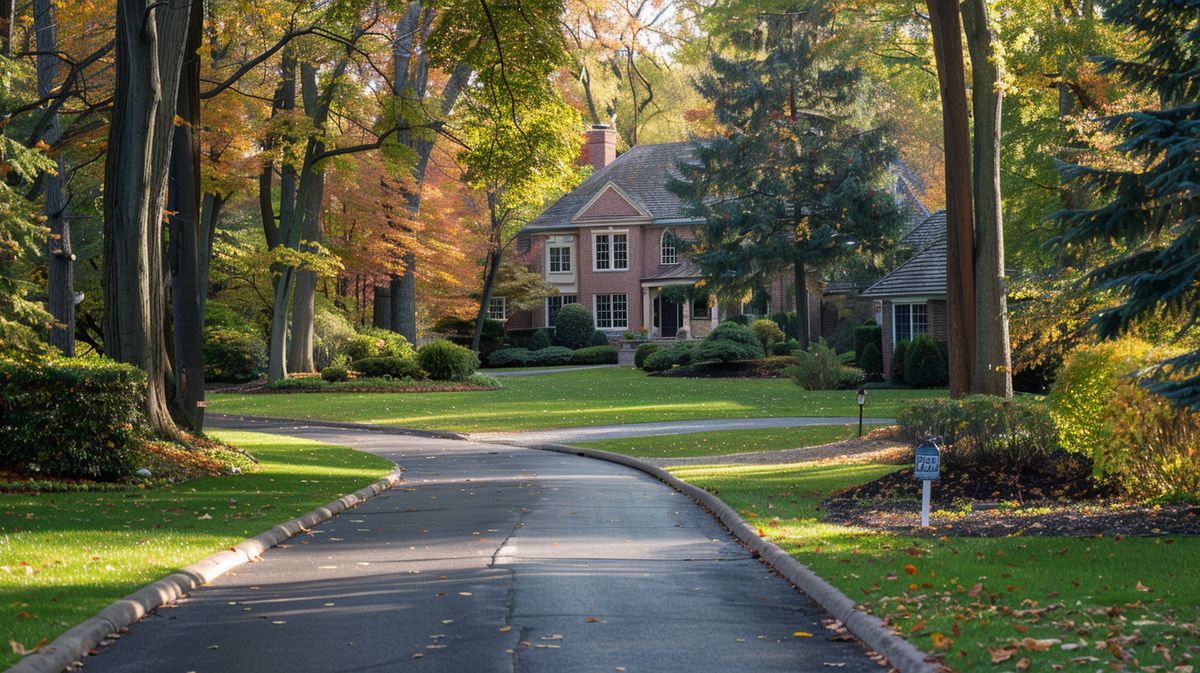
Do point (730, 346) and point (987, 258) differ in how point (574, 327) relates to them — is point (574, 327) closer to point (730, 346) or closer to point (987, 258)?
point (730, 346)

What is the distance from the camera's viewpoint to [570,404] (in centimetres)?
3841

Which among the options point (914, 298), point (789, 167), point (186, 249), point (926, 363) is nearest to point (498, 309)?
point (789, 167)

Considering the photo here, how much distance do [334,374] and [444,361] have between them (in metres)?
3.95

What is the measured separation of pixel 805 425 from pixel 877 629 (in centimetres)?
2167

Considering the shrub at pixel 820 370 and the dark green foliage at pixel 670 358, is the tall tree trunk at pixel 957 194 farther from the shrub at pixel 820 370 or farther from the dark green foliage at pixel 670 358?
the dark green foliage at pixel 670 358

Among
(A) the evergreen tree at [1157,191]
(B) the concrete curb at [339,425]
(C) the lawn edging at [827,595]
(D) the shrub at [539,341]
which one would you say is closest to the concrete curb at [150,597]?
(C) the lawn edging at [827,595]

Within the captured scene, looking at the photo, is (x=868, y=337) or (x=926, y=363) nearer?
(x=926, y=363)

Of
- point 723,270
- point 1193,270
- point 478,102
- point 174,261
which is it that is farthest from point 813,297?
point 1193,270

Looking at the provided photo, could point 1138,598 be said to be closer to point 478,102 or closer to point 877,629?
point 877,629

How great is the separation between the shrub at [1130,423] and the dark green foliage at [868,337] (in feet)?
105

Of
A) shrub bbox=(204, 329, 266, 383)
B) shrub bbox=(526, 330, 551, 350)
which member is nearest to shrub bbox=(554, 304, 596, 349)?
shrub bbox=(526, 330, 551, 350)

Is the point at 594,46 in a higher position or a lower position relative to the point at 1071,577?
higher

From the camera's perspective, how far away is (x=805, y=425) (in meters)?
30.0

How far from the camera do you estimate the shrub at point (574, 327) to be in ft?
219
